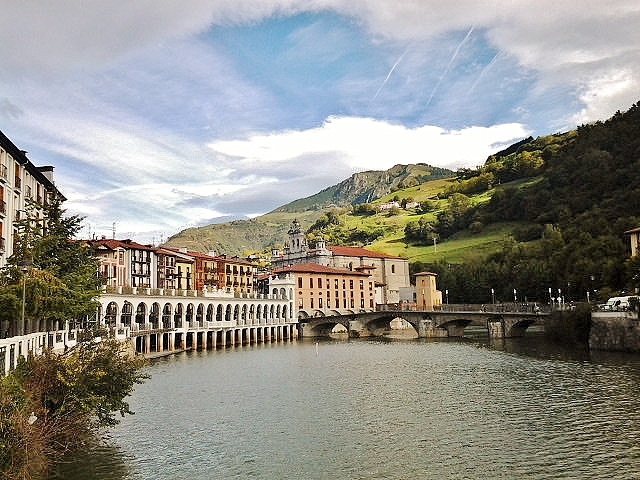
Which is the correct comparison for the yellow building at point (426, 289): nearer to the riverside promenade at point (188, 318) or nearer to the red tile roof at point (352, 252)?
the riverside promenade at point (188, 318)

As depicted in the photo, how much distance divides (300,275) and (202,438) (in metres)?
107

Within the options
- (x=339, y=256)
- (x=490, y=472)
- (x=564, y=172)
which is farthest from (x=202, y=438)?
(x=564, y=172)

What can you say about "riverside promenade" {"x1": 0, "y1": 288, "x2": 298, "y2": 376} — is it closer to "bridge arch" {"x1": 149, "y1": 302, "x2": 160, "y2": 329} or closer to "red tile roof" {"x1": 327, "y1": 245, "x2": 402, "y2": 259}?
"bridge arch" {"x1": 149, "y1": 302, "x2": 160, "y2": 329}

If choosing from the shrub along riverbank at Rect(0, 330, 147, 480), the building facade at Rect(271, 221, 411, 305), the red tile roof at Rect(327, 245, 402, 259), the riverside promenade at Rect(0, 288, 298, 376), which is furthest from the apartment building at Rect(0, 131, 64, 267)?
Answer: the red tile roof at Rect(327, 245, 402, 259)

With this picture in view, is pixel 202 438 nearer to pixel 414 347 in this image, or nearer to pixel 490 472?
pixel 490 472

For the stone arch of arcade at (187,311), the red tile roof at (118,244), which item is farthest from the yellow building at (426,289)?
the red tile roof at (118,244)

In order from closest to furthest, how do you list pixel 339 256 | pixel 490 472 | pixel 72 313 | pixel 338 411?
pixel 490 472 → pixel 338 411 → pixel 72 313 → pixel 339 256

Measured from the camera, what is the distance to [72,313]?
138 feet

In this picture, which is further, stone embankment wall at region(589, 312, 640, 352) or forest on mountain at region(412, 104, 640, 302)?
forest on mountain at region(412, 104, 640, 302)

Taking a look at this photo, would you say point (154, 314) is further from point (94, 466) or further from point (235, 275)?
point (94, 466)

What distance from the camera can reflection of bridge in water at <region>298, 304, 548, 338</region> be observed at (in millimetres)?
94812

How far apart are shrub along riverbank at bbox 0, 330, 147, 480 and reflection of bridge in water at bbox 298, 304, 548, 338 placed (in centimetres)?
7193

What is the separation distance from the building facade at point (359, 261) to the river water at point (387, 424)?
105m

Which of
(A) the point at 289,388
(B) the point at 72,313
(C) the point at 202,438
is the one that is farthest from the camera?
(A) the point at 289,388
